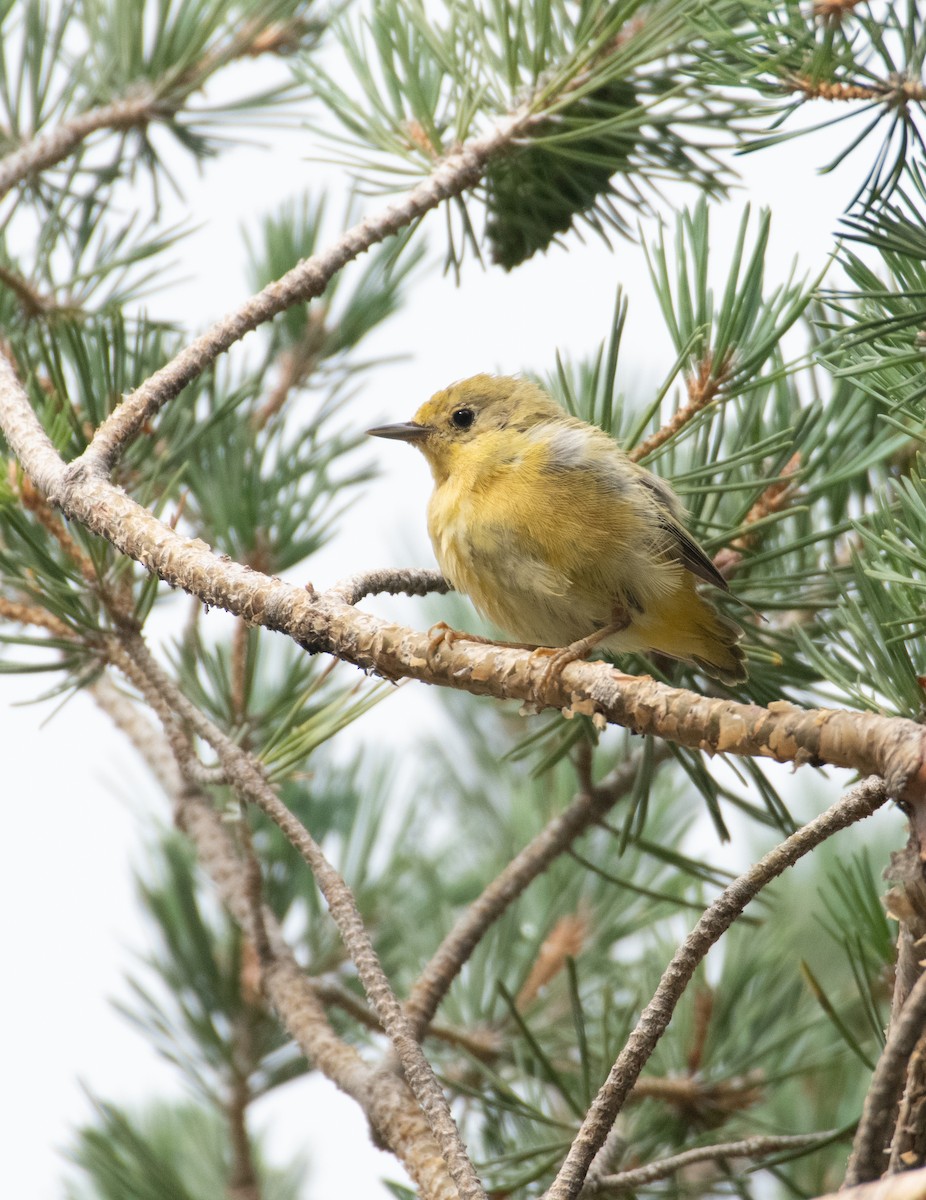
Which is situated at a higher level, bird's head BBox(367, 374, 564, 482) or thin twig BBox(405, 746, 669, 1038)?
bird's head BBox(367, 374, 564, 482)

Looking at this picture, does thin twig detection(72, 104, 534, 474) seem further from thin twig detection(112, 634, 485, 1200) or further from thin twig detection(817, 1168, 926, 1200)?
thin twig detection(817, 1168, 926, 1200)

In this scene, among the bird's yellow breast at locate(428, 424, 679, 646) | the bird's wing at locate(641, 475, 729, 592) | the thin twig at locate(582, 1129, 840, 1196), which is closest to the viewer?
the thin twig at locate(582, 1129, 840, 1196)

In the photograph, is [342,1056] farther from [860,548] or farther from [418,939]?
[860,548]

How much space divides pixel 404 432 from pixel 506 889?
115cm

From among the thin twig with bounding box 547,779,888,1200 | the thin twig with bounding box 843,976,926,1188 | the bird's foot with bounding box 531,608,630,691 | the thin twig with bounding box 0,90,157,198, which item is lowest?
the thin twig with bounding box 843,976,926,1188

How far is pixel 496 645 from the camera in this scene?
1.50 m

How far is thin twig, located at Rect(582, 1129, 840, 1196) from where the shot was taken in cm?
138

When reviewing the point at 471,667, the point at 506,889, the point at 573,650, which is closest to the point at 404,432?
the point at 506,889

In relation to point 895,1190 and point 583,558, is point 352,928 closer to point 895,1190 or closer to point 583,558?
point 895,1190

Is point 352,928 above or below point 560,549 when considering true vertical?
below

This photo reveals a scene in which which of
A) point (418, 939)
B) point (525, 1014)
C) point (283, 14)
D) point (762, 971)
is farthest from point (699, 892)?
point (283, 14)

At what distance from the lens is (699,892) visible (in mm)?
2381

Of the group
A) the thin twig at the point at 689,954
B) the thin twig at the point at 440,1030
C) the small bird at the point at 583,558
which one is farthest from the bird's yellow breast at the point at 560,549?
the thin twig at the point at 689,954

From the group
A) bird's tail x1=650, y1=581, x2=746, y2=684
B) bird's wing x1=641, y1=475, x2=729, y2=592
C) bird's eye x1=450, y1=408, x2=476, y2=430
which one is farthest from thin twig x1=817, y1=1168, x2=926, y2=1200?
bird's eye x1=450, y1=408, x2=476, y2=430
